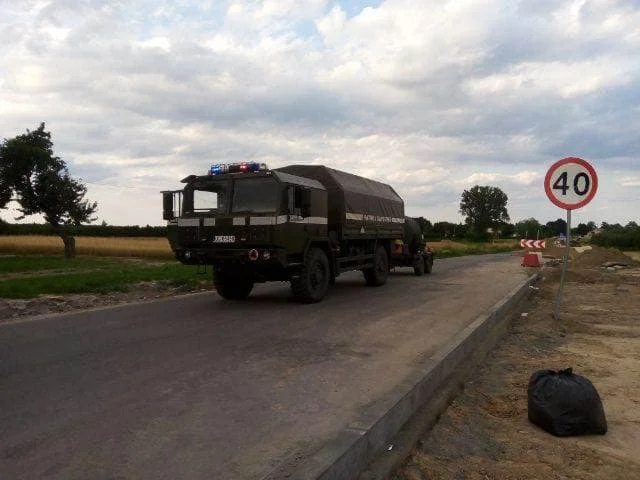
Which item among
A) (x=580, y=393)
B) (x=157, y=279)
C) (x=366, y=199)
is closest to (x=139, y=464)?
(x=580, y=393)

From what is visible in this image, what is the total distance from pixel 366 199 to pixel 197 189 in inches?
195

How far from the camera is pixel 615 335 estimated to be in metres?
9.28

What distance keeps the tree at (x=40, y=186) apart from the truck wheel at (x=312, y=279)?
28.2 meters

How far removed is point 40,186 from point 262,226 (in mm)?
29693

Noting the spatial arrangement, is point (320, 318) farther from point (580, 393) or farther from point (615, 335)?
point (580, 393)

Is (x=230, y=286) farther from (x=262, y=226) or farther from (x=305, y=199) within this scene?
(x=305, y=199)

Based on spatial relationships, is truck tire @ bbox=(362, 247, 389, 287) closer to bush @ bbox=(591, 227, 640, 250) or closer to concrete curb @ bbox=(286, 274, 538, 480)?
concrete curb @ bbox=(286, 274, 538, 480)

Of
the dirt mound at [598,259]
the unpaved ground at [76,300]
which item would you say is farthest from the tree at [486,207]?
the unpaved ground at [76,300]

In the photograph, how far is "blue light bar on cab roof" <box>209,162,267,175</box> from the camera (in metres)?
11.4

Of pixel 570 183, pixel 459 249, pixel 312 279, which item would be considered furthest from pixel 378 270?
pixel 459 249

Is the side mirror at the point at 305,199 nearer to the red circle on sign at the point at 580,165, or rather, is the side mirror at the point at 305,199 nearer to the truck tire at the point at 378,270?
the red circle on sign at the point at 580,165

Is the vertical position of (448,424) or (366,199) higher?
(366,199)

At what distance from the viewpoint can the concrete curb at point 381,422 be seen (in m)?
3.30

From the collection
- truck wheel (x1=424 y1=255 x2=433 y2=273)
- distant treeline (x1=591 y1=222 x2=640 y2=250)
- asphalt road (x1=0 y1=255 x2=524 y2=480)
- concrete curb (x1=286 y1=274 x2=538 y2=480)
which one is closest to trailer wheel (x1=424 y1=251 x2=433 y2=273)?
truck wheel (x1=424 y1=255 x2=433 y2=273)
